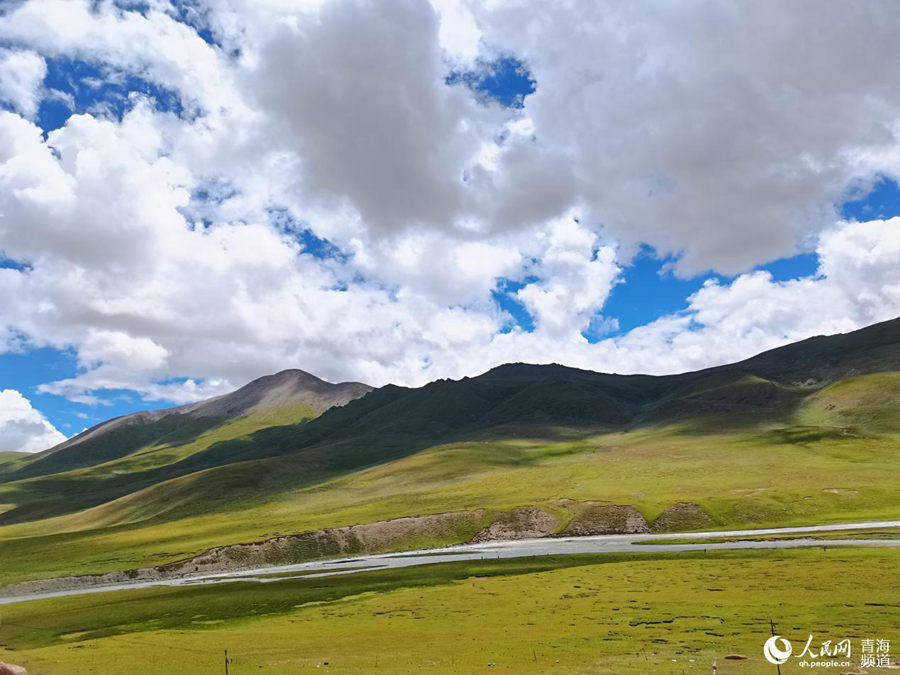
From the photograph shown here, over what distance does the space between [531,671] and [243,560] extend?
381 ft

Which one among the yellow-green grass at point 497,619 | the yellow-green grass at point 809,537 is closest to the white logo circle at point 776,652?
the yellow-green grass at point 497,619

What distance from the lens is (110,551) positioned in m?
161

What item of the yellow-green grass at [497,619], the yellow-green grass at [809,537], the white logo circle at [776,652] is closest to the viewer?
the white logo circle at [776,652]

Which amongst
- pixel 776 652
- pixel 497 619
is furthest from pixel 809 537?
pixel 776 652

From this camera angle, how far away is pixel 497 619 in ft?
186

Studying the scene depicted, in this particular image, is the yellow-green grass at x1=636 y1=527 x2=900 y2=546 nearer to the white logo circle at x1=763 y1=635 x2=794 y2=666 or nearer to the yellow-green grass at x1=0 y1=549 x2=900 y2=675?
the yellow-green grass at x1=0 y1=549 x2=900 y2=675

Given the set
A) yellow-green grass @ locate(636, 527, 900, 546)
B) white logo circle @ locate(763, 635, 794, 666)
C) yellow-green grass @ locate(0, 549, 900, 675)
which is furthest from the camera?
yellow-green grass @ locate(636, 527, 900, 546)

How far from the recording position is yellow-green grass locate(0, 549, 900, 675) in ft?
128

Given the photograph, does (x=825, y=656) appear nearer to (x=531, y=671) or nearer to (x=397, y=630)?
(x=531, y=671)

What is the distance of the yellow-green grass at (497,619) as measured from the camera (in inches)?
1537

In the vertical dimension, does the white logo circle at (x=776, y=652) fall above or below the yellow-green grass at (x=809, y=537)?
above

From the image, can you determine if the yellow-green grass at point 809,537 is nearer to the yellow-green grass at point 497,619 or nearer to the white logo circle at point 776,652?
the yellow-green grass at point 497,619

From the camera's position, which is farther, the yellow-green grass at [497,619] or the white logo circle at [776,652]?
the yellow-green grass at [497,619]

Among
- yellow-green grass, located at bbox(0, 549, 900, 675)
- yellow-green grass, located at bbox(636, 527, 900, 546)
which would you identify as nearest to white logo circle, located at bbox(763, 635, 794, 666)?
yellow-green grass, located at bbox(0, 549, 900, 675)
